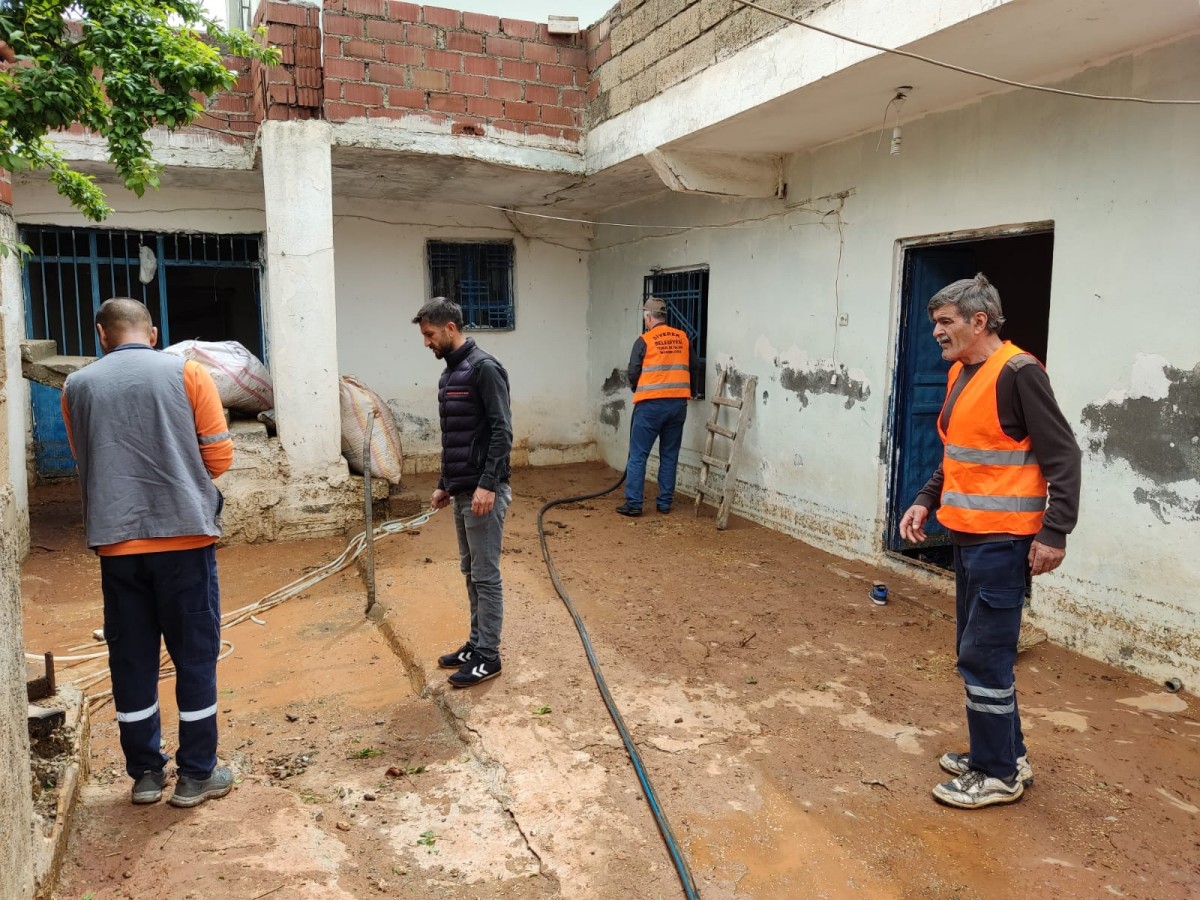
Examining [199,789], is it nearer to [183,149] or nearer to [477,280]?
[183,149]

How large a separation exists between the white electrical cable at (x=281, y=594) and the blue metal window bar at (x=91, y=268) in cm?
343

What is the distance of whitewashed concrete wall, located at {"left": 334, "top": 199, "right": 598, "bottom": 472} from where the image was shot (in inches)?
352

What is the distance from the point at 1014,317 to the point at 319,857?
725cm

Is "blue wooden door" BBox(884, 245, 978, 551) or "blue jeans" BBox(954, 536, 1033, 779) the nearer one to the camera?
"blue jeans" BBox(954, 536, 1033, 779)

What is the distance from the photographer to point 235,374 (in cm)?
678

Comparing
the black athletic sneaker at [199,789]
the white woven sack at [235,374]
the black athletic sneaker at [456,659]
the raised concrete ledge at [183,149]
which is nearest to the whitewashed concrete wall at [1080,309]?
the black athletic sneaker at [456,659]

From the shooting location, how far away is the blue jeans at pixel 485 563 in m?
3.85

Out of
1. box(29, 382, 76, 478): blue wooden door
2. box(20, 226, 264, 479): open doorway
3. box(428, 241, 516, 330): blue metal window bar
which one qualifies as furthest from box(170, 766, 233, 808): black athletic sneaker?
box(428, 241, 516, 330): blue metal window bar

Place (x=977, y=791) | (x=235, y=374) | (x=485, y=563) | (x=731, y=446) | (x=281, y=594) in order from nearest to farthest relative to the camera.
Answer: (x=977, y=791) → (x=485, y=563) → (x=281, y=594) → (x=235, y=374) → (x=731, y=446)

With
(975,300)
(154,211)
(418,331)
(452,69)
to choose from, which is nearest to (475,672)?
(975,300)

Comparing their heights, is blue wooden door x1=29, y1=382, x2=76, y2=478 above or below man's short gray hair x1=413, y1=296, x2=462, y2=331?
below

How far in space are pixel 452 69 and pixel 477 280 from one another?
2941mm

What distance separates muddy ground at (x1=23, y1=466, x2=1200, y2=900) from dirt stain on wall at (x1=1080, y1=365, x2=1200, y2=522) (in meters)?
0.94

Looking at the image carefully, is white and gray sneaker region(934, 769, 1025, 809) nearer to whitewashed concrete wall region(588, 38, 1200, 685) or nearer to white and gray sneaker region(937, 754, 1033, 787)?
white and gray sneaker region(937, 754, 1033, 787)
